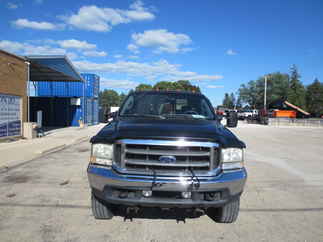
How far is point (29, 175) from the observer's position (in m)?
5.89

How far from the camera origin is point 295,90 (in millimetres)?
83438

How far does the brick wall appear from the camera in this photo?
11.1m

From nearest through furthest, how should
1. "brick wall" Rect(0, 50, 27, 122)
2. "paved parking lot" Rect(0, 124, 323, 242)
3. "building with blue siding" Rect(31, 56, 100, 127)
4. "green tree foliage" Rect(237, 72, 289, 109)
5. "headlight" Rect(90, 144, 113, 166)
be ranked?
"headlight" Rect(90, 144, 113, 166)
"paved parking lot" Rect(0, 124, 323, 242)
"brick wall" Rect(0, 50, 27, 122)
"building with blue siding" Rect(31, 56, 100, 127)
"green tree foliage" Rect(237, 72, 289, 109)

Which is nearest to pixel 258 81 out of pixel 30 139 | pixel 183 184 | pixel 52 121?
pixel 52 121

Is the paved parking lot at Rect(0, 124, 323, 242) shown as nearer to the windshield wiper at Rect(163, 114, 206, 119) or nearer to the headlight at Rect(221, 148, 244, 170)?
the headlight at Rect(221, 148, 244, 170)

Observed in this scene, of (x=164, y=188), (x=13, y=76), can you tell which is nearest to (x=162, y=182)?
(x=164, y=188)

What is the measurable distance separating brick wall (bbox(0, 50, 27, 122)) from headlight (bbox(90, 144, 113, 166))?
34.3 ft

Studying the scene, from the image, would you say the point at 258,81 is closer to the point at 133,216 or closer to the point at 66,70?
the point at 66,70

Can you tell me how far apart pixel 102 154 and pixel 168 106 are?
1.80 m

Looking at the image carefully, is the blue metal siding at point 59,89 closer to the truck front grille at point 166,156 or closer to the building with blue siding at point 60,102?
the building with blue siding at point 60,102

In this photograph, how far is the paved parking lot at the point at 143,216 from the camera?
310cm

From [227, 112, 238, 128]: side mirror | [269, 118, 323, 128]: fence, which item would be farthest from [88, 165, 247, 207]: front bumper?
[269, 118, 323, 128]: fence

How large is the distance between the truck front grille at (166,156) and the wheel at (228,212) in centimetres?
76

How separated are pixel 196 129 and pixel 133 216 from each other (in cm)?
159
